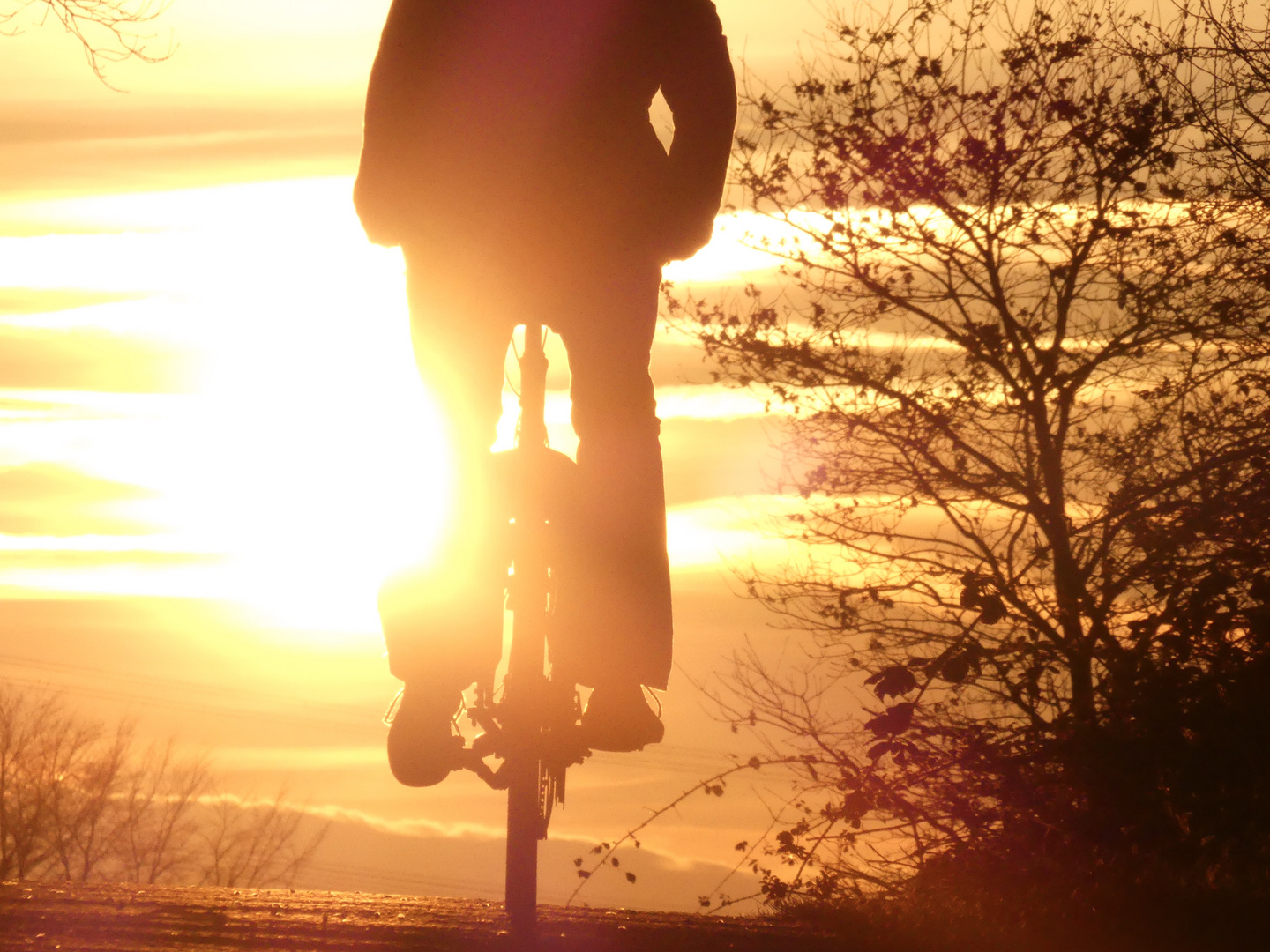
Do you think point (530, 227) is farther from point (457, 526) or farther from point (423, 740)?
point (423, 740)

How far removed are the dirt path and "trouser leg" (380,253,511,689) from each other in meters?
0.87

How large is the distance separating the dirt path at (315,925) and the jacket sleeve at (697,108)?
88.8 inches

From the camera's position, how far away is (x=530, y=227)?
174 inches

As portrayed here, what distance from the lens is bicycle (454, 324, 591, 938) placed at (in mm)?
4609

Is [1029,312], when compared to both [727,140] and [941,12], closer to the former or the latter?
[941,12]

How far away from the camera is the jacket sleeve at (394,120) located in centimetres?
443

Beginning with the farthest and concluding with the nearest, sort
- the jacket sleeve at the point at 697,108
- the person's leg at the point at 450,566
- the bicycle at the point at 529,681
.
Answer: the bicycle at the point at 529,681 < the person's leg at the point at 450,566 < the jacket sleeve at the point at 697,108

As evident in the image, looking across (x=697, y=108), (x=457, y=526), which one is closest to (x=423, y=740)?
(x=457, y=526)

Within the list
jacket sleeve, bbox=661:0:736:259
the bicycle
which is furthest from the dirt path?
jacket sleeve, bbox=661:0:736:259

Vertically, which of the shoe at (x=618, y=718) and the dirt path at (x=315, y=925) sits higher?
the shoe at (x=618, y=718)

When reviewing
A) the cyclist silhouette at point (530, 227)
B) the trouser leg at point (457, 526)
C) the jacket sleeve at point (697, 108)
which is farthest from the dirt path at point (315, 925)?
the jacket sleeve at point (697, 108)

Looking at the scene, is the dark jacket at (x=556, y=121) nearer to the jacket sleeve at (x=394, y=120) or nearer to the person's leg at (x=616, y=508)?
the jacket sleeve at (x=394, y=120)

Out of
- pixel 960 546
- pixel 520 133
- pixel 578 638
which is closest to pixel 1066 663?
pixel 960 546

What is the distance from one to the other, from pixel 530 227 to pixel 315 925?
2360 mm
